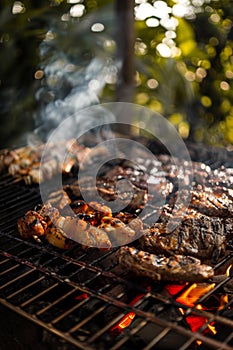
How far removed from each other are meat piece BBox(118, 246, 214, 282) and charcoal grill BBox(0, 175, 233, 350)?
7cm

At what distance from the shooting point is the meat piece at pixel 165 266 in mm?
1911

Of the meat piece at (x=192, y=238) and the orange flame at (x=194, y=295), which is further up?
the meat piece at (x=192, y=238)

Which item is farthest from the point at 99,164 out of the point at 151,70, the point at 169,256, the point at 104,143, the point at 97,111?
the point at 151,70

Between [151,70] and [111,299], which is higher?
[111,299]

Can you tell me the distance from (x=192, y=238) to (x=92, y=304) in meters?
0.55

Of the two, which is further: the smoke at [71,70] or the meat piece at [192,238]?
the smoke at [71,70]

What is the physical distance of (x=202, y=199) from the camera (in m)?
2.56

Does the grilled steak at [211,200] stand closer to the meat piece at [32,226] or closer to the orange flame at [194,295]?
the orange flame at [194,295]

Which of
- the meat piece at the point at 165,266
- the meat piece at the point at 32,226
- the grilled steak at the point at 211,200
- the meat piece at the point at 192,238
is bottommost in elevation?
the grilled steak at the point at 211,200

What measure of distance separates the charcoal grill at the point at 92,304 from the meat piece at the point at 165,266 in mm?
65

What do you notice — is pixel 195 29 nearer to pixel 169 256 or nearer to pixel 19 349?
pixel 169 256

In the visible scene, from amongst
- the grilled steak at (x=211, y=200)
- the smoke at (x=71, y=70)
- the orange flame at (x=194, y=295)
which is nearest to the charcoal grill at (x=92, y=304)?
the orange flame at (x=194, y=295)

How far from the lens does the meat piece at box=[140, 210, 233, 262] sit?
2141mm

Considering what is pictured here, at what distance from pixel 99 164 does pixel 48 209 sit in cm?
90
